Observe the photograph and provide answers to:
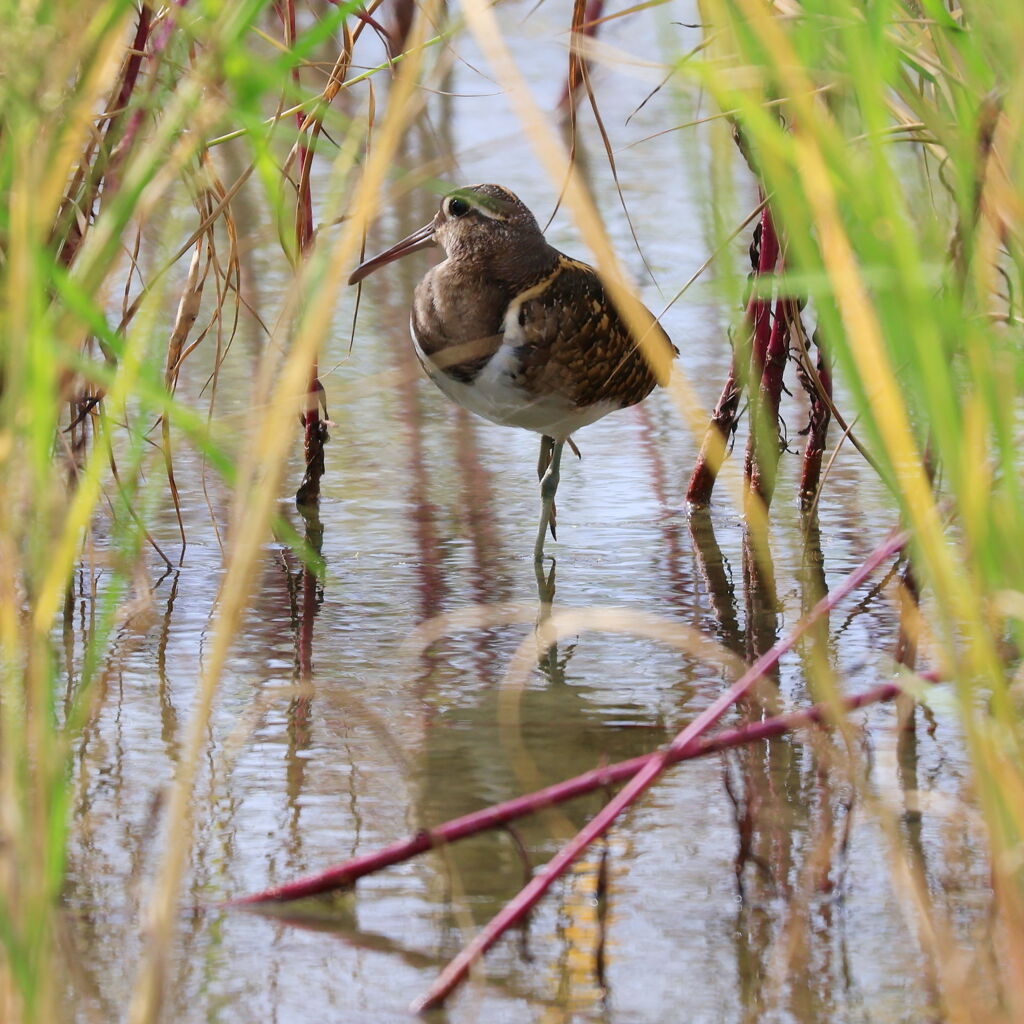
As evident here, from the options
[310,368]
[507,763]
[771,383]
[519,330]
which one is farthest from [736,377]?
[507,763]

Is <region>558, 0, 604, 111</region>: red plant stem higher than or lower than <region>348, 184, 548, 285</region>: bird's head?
lower

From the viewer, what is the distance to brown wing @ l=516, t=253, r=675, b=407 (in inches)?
163

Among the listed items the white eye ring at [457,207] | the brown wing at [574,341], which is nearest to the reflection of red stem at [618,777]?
the brown wing at [574,341]


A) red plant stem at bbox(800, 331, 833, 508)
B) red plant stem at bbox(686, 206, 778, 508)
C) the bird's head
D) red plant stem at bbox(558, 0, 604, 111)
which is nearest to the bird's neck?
the bird's head

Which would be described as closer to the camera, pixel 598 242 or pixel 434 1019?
pixel 598 242

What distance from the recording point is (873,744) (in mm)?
2951

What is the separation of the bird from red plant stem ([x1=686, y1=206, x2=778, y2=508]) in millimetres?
208

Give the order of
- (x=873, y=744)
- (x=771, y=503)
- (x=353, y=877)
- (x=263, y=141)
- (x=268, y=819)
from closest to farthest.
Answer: (x=263, y=141) → (x=353, y=877) → (x=268, y=819) → (x=873, y=744) → (x=771, y=503)

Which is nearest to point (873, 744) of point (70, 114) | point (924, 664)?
point (924, 664)

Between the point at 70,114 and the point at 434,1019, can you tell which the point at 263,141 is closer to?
the point at 70,114

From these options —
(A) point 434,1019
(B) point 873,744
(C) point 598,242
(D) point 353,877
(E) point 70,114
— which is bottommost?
(A) point 434,1019

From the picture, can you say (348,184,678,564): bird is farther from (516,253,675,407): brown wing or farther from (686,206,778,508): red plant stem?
(686,206,778,508): red plant stem

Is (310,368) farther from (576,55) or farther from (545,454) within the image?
(545,454)

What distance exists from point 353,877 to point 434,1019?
0.95 ft
